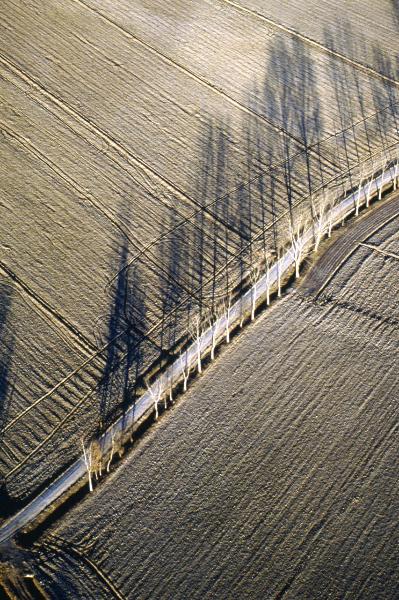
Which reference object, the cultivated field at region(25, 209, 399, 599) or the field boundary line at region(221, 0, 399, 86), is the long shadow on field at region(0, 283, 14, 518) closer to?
the cultivated field at region(25, 209, 399, 599)

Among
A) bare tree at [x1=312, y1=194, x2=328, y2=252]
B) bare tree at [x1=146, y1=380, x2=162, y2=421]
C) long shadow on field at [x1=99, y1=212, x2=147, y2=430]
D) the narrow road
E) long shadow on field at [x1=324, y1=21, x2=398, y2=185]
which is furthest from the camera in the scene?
long shadow on field at [x1=324, y1=21, x2=398, y2=185]

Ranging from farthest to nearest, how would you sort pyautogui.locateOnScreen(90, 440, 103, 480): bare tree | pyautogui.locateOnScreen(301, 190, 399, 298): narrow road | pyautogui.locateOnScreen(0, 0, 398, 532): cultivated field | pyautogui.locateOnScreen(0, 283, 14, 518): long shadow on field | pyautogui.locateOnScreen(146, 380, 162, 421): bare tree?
1. pyautogui.locateOnScreen(301, 190, 399, 298): narrow road
2. pyautogui.locateOnScreen(0, 0, 398, 532): cultivated field
3. pyautogui.locateOnScreen(146, 380, 162, 421): bare tree
4. pyautogui.locateOnScreen(90, 440, 103, 480): bare tree
5. pyautogui.locateOnScreen(0, 283, 14, 518): long shadow on field

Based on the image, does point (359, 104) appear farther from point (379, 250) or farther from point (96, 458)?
point (96, 458)

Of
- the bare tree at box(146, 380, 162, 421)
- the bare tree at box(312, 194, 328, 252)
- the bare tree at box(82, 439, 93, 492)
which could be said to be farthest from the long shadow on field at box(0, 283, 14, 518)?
the bare tree at box(312, 194, 328, 252)

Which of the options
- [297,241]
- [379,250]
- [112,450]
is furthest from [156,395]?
[379,250]

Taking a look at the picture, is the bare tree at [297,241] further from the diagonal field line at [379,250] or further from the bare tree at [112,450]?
the bare tree at [112,450]

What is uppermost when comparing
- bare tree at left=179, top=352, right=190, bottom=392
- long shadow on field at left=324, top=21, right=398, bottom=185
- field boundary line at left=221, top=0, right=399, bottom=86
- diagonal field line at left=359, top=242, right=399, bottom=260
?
field boundary line at left=221, top=0, right=399, bottom=86

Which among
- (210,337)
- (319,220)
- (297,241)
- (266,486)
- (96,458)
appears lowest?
(266,486)
